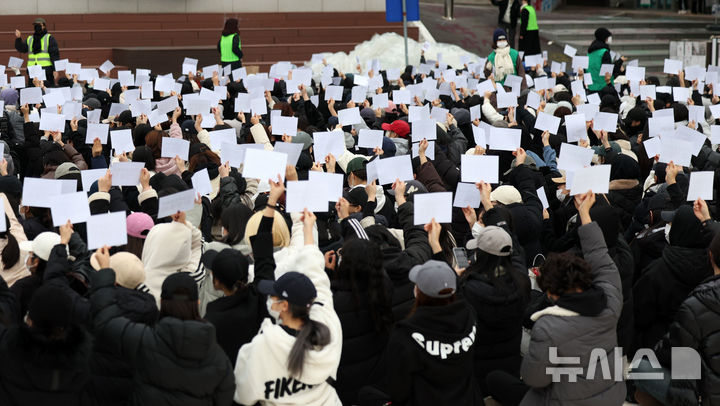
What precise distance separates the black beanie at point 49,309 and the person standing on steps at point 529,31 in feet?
52.4

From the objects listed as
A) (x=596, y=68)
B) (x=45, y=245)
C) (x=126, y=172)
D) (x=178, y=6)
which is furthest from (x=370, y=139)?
(x=178, y=6)

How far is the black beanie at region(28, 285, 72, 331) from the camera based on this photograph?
3662mm

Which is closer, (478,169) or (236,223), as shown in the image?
(236,223)

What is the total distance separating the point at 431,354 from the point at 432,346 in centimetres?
4

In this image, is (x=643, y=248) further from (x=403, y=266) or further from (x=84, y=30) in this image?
(x=84, y=30)

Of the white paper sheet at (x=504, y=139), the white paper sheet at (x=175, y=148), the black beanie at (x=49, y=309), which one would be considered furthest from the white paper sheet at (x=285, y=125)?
the black beanie at (x=49, y=309)

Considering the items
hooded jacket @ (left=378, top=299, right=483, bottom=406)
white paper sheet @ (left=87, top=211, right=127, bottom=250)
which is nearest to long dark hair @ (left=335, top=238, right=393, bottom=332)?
hooded jacket @ (left=378, top=299, right=483, bottom=406)

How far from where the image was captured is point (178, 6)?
22.1 metres

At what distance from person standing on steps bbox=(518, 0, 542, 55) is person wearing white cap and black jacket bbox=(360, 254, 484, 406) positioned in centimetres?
1508

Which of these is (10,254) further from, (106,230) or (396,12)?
(396,12)

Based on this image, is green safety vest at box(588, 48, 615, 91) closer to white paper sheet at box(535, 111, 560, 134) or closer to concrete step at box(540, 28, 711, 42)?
white paper sheet at box(535, 111, 560, 134)

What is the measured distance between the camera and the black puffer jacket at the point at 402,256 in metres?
4.90

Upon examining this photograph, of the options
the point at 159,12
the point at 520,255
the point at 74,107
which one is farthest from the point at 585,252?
the point at 159,12

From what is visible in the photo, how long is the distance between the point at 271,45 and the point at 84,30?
4478 millimetres
